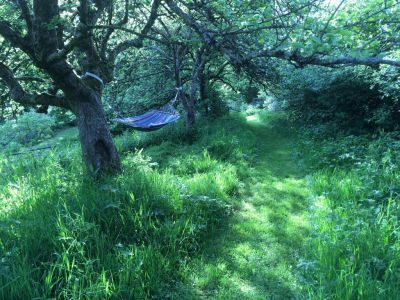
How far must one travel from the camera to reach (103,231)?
3.38 m

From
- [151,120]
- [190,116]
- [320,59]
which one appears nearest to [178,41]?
[320,59]

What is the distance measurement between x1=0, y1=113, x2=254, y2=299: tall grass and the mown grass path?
232 mm

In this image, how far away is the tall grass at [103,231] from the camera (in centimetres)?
256

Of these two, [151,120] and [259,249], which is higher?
[151,120]

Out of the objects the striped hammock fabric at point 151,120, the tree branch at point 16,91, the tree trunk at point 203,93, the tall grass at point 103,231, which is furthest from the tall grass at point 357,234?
the tree trunk at point 203,93

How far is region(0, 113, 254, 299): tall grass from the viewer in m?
2.56

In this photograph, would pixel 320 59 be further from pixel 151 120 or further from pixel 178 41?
pixel 151 120

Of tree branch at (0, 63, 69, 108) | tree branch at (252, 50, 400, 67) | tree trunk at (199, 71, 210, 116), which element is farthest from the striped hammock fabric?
tree branch at (252, 50, 400, 67)

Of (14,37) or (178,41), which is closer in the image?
(14,37)

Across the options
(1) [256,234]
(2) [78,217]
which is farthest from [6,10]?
(1) [256,234]

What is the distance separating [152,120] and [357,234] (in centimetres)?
556

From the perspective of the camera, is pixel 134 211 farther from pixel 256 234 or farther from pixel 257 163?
pixel 257 163

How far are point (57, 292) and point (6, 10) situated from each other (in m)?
4.00

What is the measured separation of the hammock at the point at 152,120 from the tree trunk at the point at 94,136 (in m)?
1.55
